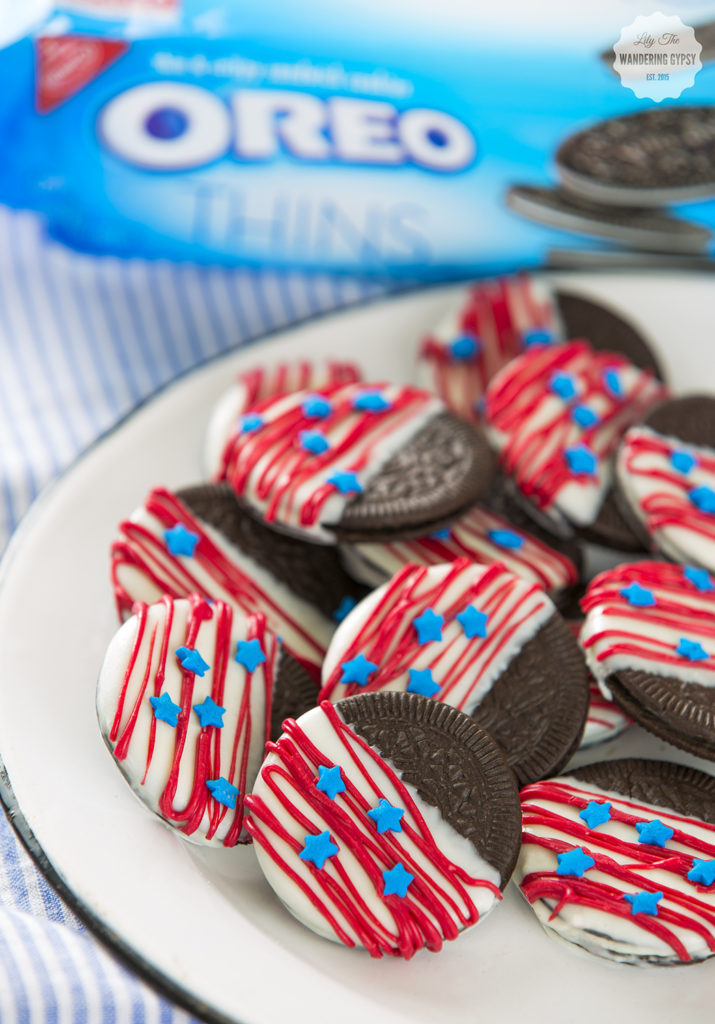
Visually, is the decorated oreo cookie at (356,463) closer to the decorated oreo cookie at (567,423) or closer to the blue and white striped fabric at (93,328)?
the decorated oreo cookie at (567,423)

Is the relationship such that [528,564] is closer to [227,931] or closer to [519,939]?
[519,939]

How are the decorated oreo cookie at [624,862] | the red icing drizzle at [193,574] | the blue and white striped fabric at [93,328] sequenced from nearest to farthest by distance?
the decorated oreo cookie at [624,862] < the red icing drizzle at [193,574] < the blue and white striped fabric at [93,328]

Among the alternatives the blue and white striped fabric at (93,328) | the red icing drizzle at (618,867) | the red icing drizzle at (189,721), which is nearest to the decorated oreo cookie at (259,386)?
the blue and white striped fabric at (93,328)

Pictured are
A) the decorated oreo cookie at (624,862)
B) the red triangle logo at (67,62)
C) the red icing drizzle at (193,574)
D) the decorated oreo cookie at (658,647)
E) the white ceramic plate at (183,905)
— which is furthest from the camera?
the red triangle logo at (67,62)

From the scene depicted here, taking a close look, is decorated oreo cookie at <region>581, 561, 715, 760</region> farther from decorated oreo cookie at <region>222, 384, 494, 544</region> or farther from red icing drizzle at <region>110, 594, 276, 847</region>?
red icing drizzle at <region>110, 594, 276, 847</region>

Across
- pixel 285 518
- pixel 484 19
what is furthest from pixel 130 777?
pixel 484 19

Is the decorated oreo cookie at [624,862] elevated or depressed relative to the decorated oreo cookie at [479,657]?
depressed

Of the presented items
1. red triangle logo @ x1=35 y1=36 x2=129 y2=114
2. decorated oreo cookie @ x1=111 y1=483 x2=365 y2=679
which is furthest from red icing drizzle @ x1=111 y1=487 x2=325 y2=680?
red triangle logo @ x1=35 y1=36 x2=129 y2=114

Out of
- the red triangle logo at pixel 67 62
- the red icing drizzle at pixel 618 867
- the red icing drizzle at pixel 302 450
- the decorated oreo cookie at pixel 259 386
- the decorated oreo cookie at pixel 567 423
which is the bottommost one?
the red icing drizzle at pixel 618 867
